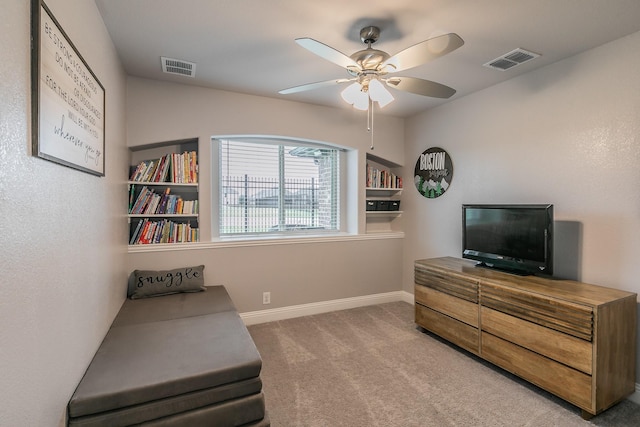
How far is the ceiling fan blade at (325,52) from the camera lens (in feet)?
5.38

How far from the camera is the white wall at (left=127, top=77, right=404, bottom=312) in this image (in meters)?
3.06

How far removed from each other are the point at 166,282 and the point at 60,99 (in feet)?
6.63

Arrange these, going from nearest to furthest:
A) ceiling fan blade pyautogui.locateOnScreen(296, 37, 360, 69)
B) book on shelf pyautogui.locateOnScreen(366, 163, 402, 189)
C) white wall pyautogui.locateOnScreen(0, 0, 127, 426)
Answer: white wall pyautogui.locateOnScreen(0, 0, 127, 426) < ceiling fan blade pyautogui.locateOnScreen(296, 37, 360, 69) < book on shelf pyautogui.locateOnScreen(366, 163, 402, 189)

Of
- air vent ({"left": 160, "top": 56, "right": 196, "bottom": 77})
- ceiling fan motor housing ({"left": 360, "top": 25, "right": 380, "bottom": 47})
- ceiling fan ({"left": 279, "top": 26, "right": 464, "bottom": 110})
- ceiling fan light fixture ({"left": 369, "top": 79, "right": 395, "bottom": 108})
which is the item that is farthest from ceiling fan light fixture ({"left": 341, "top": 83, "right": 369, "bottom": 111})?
air vent ({"left": 160, "top": 56, "right": 196, "bottom": 77})

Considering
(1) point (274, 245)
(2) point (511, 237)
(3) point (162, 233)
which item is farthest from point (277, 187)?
(2) point (511, 237)

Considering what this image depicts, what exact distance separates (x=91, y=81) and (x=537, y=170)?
11.0ft

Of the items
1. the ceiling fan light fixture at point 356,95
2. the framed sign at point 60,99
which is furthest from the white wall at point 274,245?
the ceiling fan light fixture at point 356,95

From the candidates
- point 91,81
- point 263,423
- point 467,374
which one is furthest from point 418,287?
point 91,81

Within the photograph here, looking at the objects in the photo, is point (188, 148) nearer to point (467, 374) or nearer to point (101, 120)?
point (101, 120)

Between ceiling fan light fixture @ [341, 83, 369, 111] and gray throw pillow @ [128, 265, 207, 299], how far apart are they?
7.09ft

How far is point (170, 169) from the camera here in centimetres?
316

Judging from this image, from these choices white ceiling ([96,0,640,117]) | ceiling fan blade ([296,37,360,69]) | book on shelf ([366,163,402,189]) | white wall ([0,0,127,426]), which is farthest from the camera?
book on shelf ([366,163,402,189])

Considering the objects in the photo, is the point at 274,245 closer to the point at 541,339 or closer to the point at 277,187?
the point at 277,187

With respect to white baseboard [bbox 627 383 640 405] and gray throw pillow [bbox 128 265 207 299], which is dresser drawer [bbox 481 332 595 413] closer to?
white baseboard [bbox 627 383 640 405]
